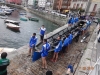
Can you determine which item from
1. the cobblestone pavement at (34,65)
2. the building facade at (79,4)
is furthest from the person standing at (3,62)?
the building facade at (79,4)

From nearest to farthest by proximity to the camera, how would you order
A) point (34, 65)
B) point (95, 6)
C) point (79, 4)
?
point (34, 65), point (95, 6), point (79, 4)

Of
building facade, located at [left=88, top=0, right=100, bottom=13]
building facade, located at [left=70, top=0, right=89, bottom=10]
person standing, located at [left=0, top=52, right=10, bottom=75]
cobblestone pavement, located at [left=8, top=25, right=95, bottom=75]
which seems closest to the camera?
person standing, located at [left=0, top=52, right=10, bottom=75]

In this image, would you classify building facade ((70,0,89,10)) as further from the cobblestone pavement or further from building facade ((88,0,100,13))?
the cobblestone pavement

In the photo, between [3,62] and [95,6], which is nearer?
[3,62]

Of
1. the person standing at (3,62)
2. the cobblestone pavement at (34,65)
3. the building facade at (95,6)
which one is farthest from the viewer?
the building facade at (95,6)

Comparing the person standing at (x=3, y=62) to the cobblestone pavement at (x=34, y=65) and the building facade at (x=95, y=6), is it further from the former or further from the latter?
the building facade at (x=95, y=6)

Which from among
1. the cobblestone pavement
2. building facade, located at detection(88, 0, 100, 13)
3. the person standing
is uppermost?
building facade, located at detection(88, 0, 100, 13)

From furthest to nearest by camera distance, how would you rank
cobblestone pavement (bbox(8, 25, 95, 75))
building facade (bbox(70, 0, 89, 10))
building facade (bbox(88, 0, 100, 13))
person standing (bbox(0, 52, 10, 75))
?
building facade (bbox(70, 0, 89, 10)) < building facade (bbox(88, 0, 100, 13)) < cobblestone pavement (bbox(8, 25, 95, 75)) < person standing (bbox(0, 52, 10, 75))

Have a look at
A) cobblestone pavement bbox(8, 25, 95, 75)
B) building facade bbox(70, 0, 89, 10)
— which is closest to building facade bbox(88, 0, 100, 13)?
building facade bbox(70, 0, 89, 10)

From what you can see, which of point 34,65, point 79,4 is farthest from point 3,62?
point 79,4

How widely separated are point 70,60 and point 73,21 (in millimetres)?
10898

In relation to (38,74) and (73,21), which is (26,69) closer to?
(38,74)

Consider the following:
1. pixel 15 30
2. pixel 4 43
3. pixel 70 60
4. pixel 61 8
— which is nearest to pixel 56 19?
pixel 61 8

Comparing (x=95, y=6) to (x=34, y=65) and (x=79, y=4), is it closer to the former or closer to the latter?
(x=79, y=4)
